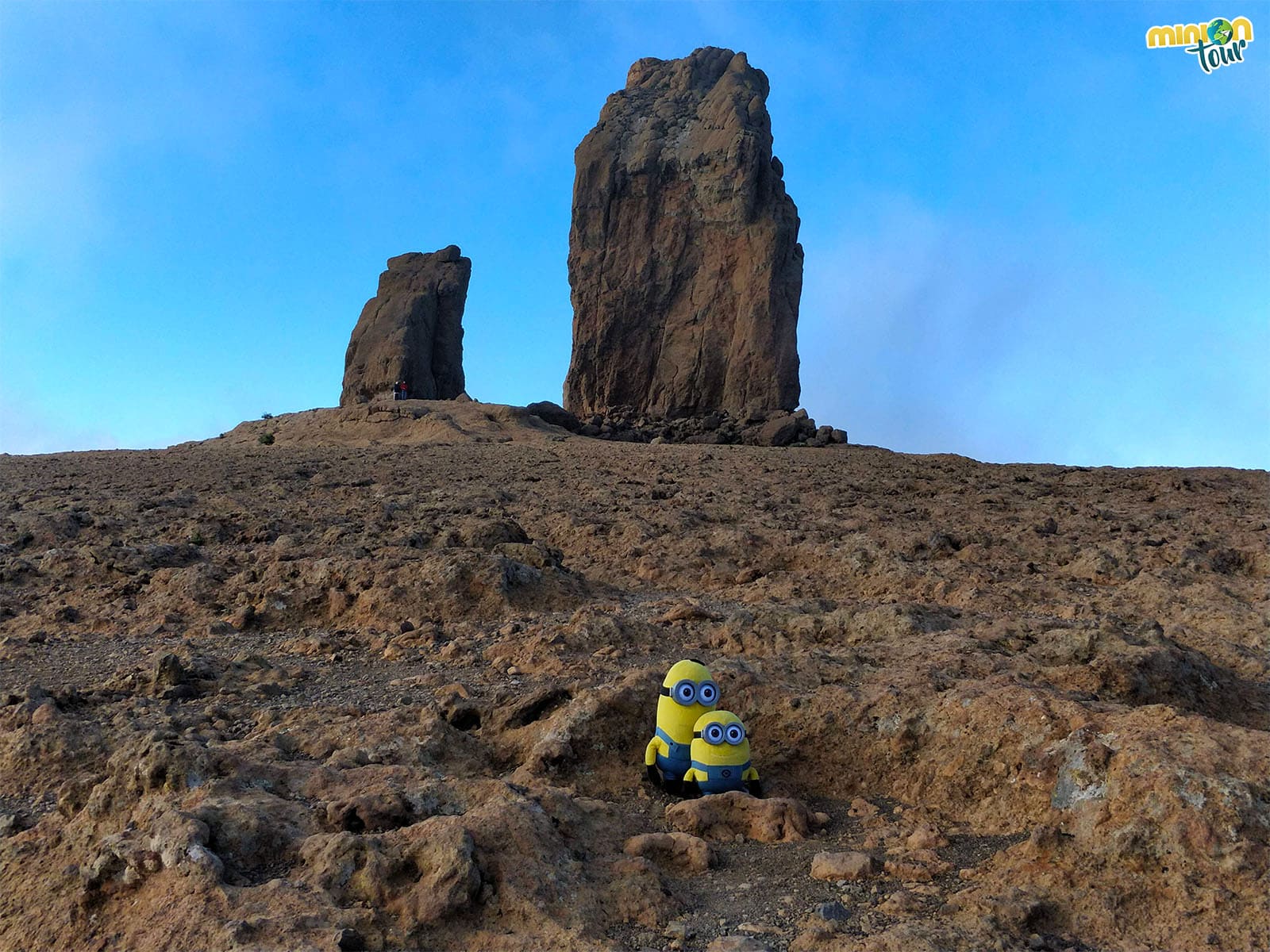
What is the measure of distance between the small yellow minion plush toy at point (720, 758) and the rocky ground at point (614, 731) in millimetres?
155

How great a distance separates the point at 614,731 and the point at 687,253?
26942 mm

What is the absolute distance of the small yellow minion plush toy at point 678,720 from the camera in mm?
3625

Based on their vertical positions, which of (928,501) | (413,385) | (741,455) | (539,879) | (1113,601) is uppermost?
(413,385)

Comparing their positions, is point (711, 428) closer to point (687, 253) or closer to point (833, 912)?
point (687, 253)

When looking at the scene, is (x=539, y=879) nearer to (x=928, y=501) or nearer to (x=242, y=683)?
(x=242, y=683)

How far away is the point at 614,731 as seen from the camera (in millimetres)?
3918

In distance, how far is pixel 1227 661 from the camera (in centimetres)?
509

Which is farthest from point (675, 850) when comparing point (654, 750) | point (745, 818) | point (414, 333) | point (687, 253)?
point (687, 253)

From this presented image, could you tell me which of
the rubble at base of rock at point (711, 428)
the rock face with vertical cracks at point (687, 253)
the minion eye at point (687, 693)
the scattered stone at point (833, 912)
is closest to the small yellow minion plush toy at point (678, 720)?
the minion eye at point (687, 693)

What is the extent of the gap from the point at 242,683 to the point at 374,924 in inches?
97.0

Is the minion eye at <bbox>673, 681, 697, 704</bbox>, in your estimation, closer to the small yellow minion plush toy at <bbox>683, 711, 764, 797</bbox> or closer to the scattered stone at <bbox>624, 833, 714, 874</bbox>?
the small yellow minion plush toy at <bbox>683, 711, 764, 797</bbox>

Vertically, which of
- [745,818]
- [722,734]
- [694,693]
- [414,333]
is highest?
[414,333]

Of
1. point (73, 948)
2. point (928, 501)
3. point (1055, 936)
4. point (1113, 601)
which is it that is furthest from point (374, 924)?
point (928, 501)

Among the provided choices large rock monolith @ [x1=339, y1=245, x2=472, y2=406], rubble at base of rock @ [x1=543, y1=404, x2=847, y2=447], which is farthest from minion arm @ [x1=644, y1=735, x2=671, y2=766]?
large rock monolith @ [x1=339, y1=245, x2=472, y2=406]
